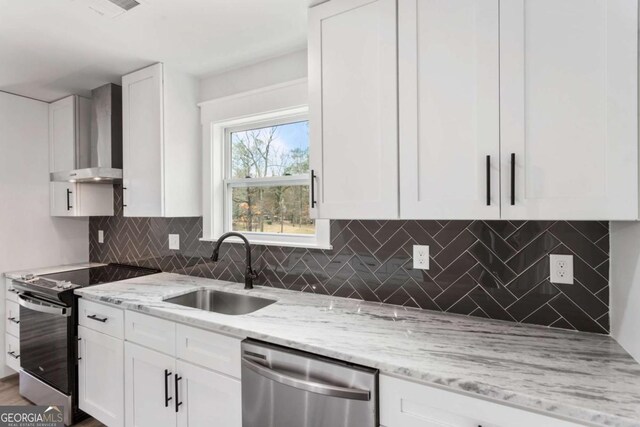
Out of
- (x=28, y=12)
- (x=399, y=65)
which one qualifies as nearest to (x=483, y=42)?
(x=399, y=65)

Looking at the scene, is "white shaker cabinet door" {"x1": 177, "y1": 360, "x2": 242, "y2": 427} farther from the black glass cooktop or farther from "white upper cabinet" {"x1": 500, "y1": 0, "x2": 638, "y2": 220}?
"white upper cabinet" {"x1": 500, "y1": 0, "x2": 638, "y2": 220}

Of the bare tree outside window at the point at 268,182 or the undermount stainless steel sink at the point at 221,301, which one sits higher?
the bare tree outside window at the point at 268,182

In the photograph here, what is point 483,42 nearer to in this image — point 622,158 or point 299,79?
point 622,158

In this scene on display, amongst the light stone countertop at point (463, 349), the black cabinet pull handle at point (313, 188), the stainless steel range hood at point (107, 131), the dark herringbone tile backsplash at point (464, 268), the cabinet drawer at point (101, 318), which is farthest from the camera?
the stainless steel range hood at point (107, 131)

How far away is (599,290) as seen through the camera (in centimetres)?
132

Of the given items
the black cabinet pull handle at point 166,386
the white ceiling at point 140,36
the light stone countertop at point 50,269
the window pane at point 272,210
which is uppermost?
the white ceiling at point 140,36

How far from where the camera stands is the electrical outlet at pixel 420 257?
1665mm

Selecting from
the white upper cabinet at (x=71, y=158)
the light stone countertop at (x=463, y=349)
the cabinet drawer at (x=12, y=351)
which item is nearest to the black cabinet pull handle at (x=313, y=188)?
the light stone countertop at (x=463, y=349)

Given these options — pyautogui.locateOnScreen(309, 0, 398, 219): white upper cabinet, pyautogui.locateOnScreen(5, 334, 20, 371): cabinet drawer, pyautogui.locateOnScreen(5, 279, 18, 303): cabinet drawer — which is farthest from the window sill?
pyautogui.locateOnScreen(5, 334, 20, 371): cabinet drawer

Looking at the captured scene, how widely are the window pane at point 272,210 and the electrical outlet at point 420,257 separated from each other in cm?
69

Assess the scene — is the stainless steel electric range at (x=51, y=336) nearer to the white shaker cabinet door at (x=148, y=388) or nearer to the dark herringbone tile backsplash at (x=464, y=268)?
the white shaker cabinet door at (x=148, y=388)

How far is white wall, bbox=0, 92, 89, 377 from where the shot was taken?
272 centimetres

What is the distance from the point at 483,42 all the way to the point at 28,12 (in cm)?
209

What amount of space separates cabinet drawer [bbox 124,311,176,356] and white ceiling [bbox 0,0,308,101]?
1.54 m
